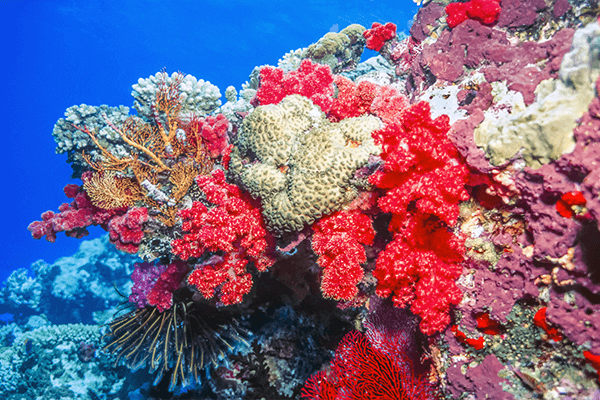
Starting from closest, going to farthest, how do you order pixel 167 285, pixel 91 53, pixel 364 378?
pixel 364 378 < pixel 167 285 < pixel 91 53

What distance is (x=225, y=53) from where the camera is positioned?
5238cm

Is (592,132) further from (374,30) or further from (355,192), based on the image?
(374,30)

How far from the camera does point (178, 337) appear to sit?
4.27 m

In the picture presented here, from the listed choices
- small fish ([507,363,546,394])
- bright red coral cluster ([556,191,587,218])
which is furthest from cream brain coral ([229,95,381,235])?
small fish ([507,363,546,394])

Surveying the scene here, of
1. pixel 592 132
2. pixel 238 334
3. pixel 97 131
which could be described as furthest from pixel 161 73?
pixel 592 132

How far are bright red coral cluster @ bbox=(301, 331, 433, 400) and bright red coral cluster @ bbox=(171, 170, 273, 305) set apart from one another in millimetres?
1575

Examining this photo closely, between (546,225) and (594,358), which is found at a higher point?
(546,225)

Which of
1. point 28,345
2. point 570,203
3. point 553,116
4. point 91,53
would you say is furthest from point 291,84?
point 91,53

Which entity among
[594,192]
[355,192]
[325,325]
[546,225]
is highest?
[355,192]

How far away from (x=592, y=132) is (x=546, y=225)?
0.71 m

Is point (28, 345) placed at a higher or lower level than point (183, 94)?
lower

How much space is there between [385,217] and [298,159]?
1.28 m

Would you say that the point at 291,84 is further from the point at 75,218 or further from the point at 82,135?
the point at 75,218

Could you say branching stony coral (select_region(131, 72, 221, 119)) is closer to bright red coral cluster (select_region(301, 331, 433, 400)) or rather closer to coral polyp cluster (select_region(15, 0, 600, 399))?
coral polyp cluster (select_region(15, 0, 600, 399))
